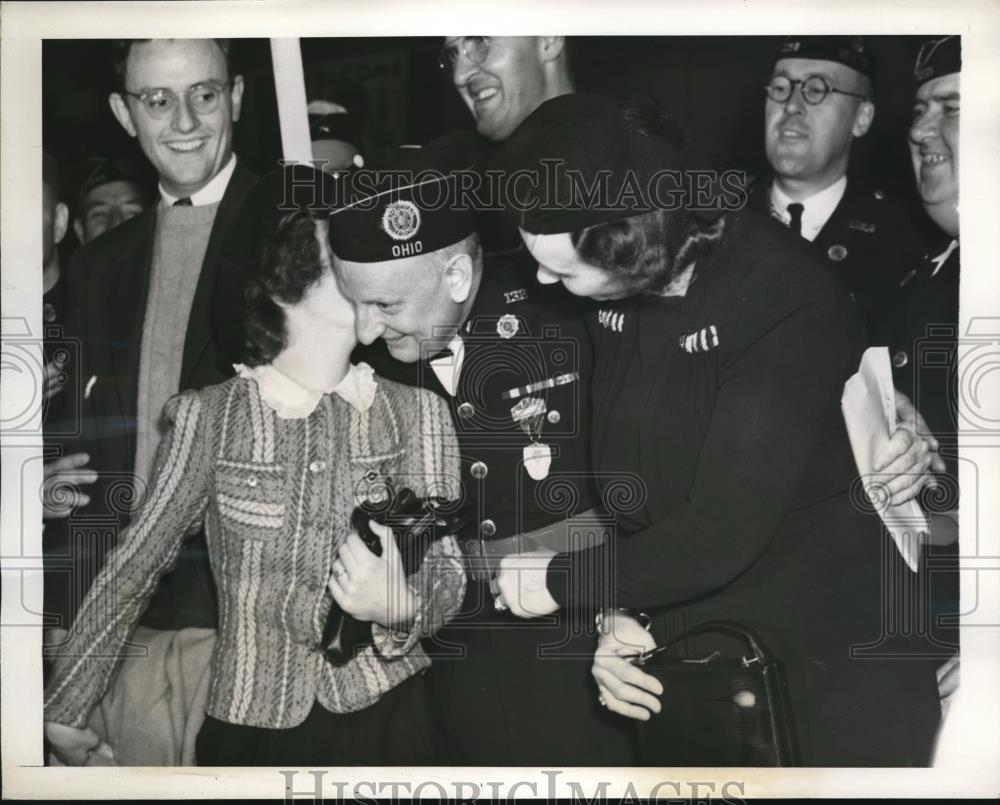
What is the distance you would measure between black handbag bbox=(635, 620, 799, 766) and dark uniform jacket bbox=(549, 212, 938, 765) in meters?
0.03

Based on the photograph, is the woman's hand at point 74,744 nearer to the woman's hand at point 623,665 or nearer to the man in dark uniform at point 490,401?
the man in dark uniform at point 490,401

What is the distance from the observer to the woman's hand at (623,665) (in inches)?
98.9

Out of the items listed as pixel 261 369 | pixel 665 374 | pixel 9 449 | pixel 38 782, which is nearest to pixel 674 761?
pixel 665 374

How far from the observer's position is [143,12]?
253cm

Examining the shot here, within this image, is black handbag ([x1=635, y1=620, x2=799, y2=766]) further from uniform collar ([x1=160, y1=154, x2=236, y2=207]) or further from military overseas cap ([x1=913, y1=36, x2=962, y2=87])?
uniform collar ([x1=160, y1=154, x2=236, y2=207])

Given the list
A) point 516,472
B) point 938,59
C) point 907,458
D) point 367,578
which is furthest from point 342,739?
point 938,59

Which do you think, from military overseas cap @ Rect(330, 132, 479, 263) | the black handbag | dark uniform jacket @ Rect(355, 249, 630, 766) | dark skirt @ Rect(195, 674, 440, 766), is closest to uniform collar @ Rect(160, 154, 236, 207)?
military overseas cap @ Rect(330, 132, 479, 263)

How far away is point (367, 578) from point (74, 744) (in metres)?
0.81

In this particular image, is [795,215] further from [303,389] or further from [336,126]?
[303,389]

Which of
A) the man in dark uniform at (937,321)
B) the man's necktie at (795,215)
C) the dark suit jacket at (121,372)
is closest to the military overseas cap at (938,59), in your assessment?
the man in dark uniform at (937,321)

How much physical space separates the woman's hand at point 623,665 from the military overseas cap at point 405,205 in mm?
954

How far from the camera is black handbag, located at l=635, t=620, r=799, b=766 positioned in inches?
99.0

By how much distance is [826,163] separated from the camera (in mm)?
2496

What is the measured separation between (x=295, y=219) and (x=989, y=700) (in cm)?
195
